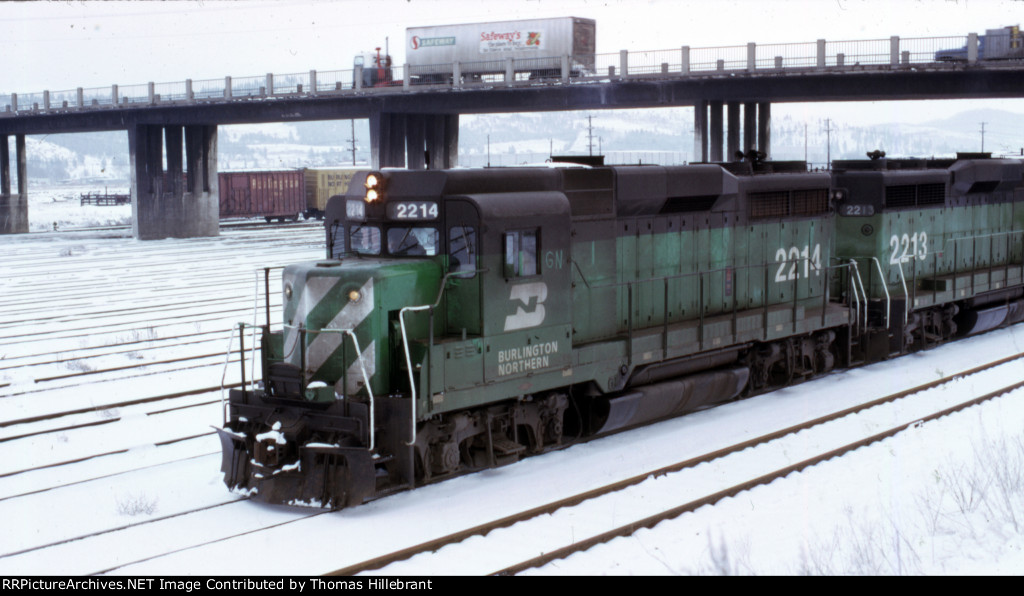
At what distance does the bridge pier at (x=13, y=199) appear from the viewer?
5425 cm

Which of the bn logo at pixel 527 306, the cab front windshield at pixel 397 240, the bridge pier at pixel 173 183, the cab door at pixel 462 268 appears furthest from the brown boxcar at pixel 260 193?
the cab door at pixel 462 268

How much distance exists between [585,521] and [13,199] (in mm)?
54056

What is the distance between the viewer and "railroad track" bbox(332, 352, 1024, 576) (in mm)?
7207

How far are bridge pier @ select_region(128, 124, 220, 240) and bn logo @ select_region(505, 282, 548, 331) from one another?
138 ft

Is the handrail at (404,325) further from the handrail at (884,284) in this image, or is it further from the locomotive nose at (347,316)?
the handrail at (884,284)

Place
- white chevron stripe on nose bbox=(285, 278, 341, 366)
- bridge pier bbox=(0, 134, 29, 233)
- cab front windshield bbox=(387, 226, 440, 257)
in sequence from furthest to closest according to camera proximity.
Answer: bridge pier bbox=(0, 134, 29, 233) → cab front windshield bbox=(387, 226, 440, 257) → white chevron stripe on nose bbox=(285, 278, 341, 366)

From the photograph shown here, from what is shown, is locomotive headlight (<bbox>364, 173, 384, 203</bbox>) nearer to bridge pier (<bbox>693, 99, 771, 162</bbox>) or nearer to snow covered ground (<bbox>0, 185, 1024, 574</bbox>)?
snow covered ground (<bbox>0, 185, 1024, 574</bbox>)

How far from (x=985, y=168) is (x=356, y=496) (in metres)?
13.1

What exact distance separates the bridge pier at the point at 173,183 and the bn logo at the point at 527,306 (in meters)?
42.1

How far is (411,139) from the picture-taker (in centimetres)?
4550

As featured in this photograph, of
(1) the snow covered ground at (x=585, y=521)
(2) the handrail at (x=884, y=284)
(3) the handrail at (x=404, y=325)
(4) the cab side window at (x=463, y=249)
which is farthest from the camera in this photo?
(2) the handrail at (x=884, y=284)

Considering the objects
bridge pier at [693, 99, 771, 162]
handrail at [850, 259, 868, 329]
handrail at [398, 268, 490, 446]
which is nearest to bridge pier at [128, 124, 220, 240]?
bridge pier at [693, 99, 771, 162]
